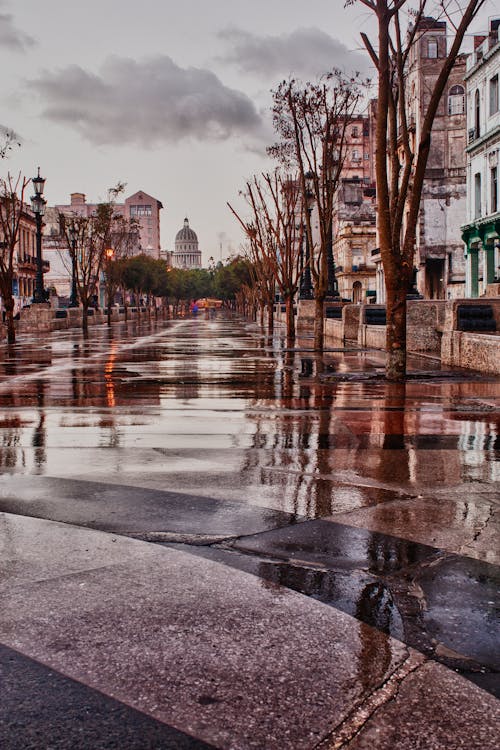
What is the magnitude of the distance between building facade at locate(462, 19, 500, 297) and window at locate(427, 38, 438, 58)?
21.9 m

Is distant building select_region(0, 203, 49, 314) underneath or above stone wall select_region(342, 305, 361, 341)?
above

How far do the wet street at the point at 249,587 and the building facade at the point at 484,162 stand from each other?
3202 cm

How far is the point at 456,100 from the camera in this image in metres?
64.0

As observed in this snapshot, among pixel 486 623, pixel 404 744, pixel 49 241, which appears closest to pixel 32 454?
pixel 486 623

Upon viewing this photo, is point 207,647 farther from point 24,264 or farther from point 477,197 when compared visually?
point 24,264

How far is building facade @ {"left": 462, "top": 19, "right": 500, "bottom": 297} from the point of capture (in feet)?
128

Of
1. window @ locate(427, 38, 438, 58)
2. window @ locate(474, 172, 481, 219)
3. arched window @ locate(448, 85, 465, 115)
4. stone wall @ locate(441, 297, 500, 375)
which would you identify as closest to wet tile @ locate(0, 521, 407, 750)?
stone wall @ locate(441, 297, 500, 375)

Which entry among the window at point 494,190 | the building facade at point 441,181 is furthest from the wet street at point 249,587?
the building facade at point 441,181

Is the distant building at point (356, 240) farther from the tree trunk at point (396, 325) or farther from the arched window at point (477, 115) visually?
the tree trunk at point (396, 325)

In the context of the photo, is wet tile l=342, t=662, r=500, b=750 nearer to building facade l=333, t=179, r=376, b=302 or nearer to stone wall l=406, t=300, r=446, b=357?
stone wall l=406, t=300, r=446, b=357

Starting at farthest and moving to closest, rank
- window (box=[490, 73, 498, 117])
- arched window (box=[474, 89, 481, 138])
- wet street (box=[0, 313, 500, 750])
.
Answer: arched window (box=[474, 89, 481, 138]), window (box=[490, 73, 498, 117]), wet street (box=[0, 313, 500, 750])

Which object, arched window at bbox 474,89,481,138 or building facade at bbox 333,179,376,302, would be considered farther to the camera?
building facade at bbox 333,179,376,302

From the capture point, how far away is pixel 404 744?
8.88 ft

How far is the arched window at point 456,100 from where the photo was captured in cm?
6369
